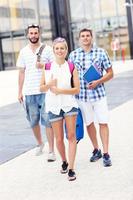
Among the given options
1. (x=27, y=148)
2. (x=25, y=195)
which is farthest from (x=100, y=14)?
(x=25, y=195)

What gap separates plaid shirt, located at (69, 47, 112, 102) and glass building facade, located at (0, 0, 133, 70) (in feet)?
99.0

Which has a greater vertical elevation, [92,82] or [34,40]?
[34,40]

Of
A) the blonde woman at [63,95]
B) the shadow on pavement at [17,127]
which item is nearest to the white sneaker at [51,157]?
the shadow on pavement at [17,127]

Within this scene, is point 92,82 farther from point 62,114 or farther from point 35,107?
point 35,107

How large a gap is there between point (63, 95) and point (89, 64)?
1.91ft

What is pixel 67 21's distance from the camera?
41.8 m

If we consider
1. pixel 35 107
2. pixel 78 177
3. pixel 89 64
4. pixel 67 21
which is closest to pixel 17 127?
pixel 35 107

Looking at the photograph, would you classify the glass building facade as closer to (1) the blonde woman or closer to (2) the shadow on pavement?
(2) the shadow on pavement

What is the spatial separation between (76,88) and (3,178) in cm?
142

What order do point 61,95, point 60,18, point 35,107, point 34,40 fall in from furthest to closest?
1. point 60,18
2. point 35,107
3. point 34,40
4. point 61,95

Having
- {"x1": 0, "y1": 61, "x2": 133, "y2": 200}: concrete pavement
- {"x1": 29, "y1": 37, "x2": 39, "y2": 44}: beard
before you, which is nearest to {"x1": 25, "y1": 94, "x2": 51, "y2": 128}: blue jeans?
{"x1": 0, "y1": 61, "x2": 133, "y2": 200}: concrete pavement

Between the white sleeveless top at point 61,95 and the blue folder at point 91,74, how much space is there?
36cm

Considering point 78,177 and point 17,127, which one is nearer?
point 78,177

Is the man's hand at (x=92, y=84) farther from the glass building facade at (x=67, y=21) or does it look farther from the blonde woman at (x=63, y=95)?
the glass building facade at (x=67, y=21)
